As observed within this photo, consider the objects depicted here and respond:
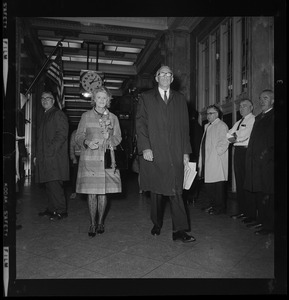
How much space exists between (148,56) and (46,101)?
6489mm

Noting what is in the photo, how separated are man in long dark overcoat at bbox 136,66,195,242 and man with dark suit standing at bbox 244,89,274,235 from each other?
948 mm

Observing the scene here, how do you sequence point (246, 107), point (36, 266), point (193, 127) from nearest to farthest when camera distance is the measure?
point (36, 266) → point (246, 107) → point (193, 127)

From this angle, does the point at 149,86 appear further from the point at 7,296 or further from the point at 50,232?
the point at 7,296

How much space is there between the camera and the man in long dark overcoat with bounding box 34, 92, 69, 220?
431cm

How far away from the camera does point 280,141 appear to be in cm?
209

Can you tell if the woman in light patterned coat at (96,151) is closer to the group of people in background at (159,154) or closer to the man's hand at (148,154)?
the group of people in background at (159,154)

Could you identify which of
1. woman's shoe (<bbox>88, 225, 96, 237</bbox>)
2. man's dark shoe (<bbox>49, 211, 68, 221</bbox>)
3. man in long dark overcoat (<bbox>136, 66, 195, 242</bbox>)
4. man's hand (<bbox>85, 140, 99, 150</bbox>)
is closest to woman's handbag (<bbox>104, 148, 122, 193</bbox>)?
man's hand (<bbox>85, 140, 99, 150</bbox>)

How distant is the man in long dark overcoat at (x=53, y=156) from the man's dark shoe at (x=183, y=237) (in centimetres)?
192

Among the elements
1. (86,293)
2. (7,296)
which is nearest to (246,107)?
(86,293)

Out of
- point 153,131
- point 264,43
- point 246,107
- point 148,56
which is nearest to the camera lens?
point 153,131

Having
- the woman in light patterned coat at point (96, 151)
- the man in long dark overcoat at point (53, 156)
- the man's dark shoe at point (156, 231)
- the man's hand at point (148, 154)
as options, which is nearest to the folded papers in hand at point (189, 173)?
the man's hand at point (148, 154)

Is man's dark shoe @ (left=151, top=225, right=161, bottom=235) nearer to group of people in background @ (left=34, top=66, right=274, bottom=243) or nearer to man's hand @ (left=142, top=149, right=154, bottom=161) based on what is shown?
group of people in background @ (left=34, top=66, right=274, bottom=243)

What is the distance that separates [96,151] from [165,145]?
0.82 meters

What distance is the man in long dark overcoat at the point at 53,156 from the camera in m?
4.31
